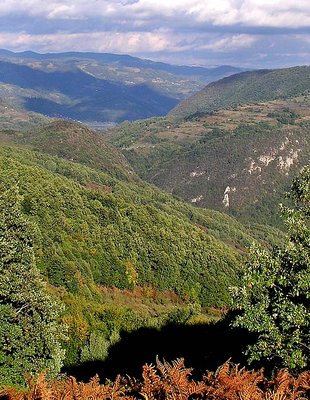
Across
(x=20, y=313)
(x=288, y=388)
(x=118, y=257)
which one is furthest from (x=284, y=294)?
(x=118, y=257)

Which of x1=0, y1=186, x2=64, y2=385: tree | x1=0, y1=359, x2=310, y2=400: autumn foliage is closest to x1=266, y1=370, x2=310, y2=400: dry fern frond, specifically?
x1=0, y1=359, x2=310, y2=400: autumn foliage

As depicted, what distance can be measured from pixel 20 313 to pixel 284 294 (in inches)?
735

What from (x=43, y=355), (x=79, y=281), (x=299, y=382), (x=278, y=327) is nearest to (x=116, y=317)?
(x=79, y=281)

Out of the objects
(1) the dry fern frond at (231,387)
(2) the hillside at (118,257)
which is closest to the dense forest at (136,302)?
(1) the dry fern frond at (231,387)

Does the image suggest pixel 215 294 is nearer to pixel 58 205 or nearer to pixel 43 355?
pixel 58 205

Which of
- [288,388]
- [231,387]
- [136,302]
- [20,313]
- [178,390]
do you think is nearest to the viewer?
[178,390]

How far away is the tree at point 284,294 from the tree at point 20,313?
628 inches

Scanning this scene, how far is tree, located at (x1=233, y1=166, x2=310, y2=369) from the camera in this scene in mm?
18266

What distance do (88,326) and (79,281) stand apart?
24.9 m

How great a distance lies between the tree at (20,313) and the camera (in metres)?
29.5

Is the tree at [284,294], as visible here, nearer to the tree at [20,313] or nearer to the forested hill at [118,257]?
the tree at [20,313]

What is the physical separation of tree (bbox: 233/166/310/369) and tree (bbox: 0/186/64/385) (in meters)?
16.0

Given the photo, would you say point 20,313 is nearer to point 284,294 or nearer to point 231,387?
point 284,294

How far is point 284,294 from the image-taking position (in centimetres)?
1984
